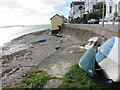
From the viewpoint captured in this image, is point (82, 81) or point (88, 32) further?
point (88, 32)

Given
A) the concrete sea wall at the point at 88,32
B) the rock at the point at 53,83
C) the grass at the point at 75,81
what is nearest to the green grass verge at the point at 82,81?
the grass at the point at 75,81

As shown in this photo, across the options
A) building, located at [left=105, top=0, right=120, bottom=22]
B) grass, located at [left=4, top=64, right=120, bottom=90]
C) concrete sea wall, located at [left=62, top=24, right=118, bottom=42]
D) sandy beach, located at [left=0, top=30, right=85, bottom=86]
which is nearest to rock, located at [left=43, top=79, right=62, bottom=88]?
grass, located at [left=4, top=64, right=120, bottom=90]

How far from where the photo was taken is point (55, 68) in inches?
283

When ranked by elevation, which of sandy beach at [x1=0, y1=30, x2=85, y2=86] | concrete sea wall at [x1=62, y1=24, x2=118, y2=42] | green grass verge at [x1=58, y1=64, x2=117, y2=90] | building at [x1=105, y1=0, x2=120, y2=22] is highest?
building at [x1=105, y1=0, x2=120, y2=22]

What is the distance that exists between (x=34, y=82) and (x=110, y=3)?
1025 inches

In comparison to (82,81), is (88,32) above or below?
above

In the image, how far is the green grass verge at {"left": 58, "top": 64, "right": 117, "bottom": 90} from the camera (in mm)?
4906

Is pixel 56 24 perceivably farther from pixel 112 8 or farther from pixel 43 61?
pixel 43 61

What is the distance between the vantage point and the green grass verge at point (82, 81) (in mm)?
4906

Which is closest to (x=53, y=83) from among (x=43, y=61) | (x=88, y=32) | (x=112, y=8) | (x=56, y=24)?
(x=43, y=61)

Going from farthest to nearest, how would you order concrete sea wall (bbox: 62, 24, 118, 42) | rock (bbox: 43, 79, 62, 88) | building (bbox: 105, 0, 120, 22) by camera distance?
building (bbox: 105, 0, 120, 22) → concrete sea wall (bbox: 62, 24, 118, 42) → rock (bbox: 43, 79, 62, 88)

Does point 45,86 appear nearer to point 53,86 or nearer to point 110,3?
point 53,86

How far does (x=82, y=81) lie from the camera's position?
520 centimetres

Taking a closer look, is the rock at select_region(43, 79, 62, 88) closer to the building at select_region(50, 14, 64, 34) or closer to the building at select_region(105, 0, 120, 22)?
the building at select_region(105, 0, 120, 22)
